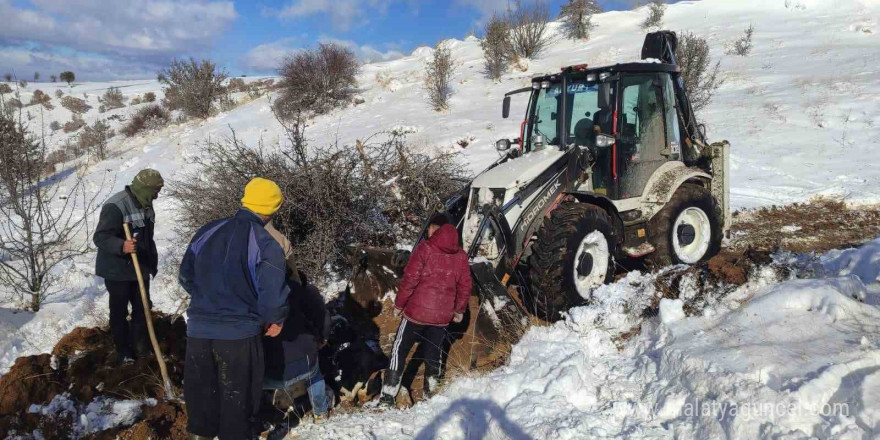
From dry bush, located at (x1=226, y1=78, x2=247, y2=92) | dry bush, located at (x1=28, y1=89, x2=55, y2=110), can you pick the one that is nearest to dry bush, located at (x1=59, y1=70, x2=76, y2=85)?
dry bush, located at (x1=28, y1=89, x2=55, y2=110)

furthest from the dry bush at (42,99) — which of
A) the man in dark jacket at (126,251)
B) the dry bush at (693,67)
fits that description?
the dry bush at (693,67)

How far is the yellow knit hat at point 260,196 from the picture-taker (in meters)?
3.20

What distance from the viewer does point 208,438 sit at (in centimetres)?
323

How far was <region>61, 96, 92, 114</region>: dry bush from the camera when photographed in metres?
27.9

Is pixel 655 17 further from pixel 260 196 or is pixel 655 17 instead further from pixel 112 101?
pixel 112 101

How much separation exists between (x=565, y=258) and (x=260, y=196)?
8.86 feet

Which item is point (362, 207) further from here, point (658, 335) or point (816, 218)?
point (816, 218)

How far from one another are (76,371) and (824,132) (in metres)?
15.0

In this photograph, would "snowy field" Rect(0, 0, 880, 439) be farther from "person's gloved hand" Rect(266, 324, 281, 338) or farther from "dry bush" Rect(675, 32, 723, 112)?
"person's gloved hand" Rect(266, 324, 281, 338)

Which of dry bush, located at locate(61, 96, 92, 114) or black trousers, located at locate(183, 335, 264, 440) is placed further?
dry bush, located at locate(61, 96, 92, 114)

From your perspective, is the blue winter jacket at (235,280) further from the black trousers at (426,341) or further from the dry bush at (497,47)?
the dry bush at (497,47)

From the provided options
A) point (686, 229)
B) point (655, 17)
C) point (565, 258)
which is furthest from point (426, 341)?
point (655, 17)

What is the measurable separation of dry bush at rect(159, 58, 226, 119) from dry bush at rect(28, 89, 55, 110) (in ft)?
33.6

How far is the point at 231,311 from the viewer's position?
3.03m
